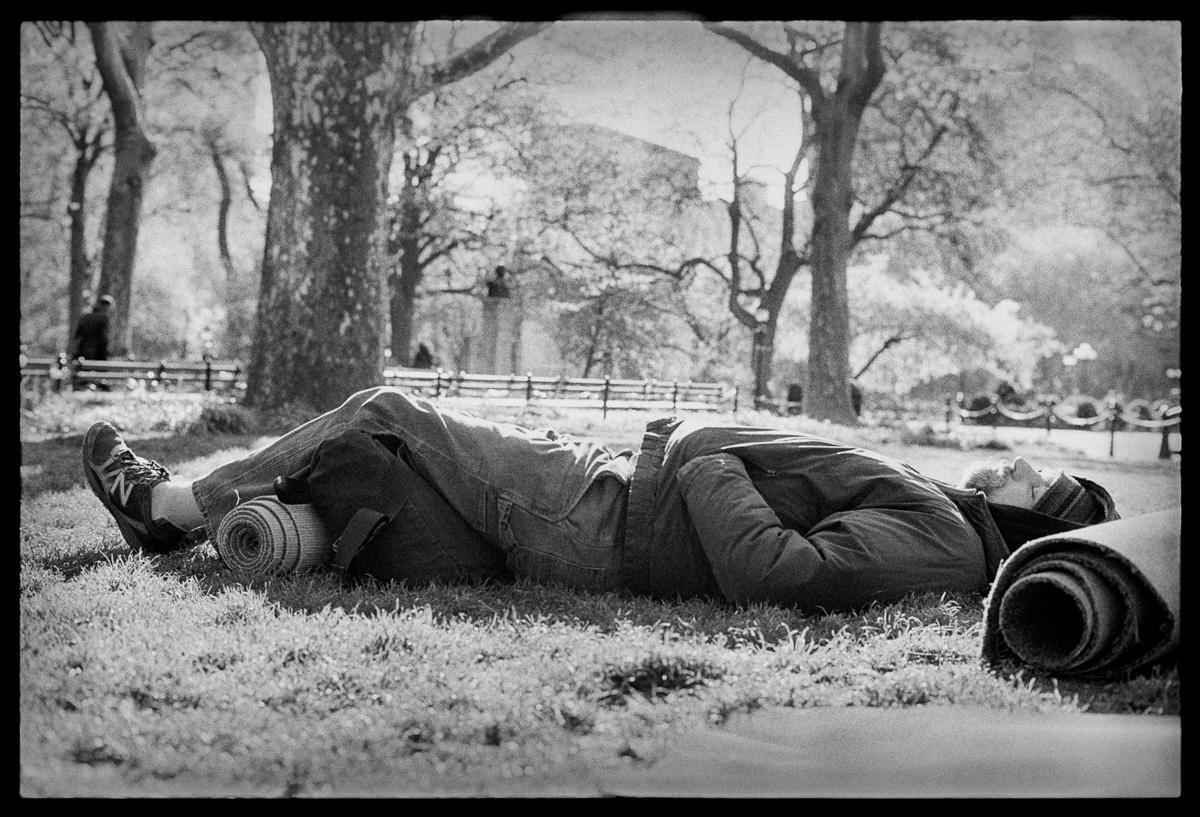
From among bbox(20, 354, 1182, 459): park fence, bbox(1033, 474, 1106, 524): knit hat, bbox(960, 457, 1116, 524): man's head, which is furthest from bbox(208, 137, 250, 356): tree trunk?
bbox(1033, 474, 1106, 524): knit hat

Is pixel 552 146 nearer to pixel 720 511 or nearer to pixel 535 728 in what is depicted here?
pixel 720 511

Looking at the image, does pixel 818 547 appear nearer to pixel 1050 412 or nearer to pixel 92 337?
pixel 92 337

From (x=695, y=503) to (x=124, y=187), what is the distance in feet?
38.9

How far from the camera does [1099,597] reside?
261 cm

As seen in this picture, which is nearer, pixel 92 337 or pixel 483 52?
pixel 483 52

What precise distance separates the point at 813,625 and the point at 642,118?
623 cm

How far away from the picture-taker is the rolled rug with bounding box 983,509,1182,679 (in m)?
2.57

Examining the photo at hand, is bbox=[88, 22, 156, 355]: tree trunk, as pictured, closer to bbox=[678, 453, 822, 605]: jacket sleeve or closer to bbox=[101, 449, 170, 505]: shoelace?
bbox=[101, 449, 170, 505]: shoelace

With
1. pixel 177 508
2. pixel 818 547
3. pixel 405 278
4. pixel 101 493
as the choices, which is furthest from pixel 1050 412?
pixel 101 493

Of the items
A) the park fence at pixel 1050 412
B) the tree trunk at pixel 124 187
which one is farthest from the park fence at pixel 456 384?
the park fence at pixel 1050 412

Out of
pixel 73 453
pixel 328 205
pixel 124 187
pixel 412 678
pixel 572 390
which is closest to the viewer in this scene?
pixel 412 678

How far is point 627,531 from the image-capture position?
347 cm

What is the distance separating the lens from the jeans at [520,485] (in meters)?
3.51

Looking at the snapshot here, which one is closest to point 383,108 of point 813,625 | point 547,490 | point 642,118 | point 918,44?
point 642,118
